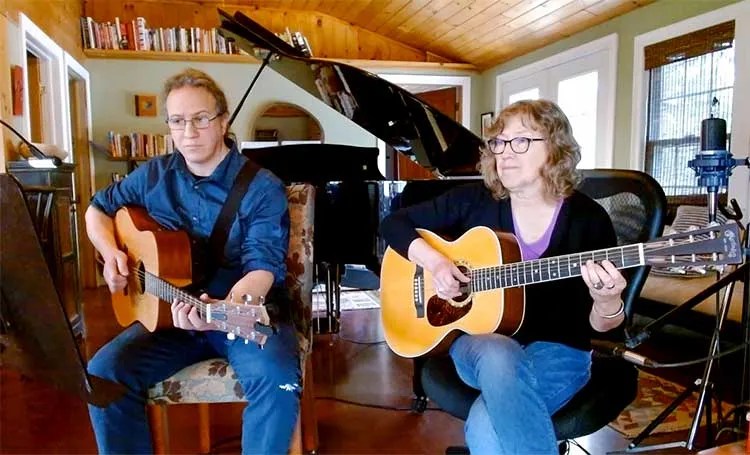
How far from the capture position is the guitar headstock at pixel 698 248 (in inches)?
39.6

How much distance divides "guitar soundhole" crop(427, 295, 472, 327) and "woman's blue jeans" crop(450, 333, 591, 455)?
0.42 feet

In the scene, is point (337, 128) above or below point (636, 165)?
above

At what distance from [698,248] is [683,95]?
118 inches

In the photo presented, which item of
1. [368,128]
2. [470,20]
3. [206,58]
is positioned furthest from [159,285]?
[206,58]

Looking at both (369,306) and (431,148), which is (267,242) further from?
(369,306)

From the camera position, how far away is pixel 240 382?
137 cm

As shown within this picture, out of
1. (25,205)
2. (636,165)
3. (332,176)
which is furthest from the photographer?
(636,165)

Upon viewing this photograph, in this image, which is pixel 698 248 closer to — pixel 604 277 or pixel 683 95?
pixel 604 277

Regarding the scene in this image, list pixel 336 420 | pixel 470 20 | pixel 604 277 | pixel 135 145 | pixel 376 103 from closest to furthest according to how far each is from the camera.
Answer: pixel 604 277
pixel 336 420
pixel 376 103
pixel 470 20
pixel 135 145

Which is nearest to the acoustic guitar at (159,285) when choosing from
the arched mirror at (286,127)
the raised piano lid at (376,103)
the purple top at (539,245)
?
the purple top at (539,245)

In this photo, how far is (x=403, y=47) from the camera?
5.88 m

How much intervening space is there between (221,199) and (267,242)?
192mm

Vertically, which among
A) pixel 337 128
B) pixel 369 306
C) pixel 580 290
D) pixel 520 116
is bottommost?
pixel 369 306

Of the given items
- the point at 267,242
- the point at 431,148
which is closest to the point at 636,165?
the point at 431,148
